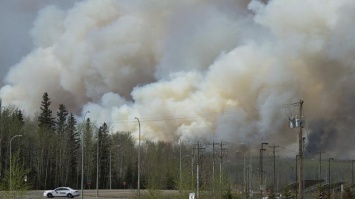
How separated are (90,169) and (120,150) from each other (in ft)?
47.8

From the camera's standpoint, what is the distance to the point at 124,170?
156 meters

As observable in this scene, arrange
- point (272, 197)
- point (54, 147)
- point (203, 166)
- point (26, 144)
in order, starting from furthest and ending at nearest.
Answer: point (54, 147) → point (26, 144) → point (203, 166) → point (272, 197)

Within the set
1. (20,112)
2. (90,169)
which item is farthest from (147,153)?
(20,112)

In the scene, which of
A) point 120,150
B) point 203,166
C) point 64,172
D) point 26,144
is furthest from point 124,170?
point 203,166

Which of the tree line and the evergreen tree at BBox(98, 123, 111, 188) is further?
the evergreen tree at BBox(98, 123, 111, 188)

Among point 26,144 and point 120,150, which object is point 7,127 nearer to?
point 26,144

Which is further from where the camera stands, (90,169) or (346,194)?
(90,169)

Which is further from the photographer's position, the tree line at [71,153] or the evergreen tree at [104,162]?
the evergreen tree at [104,162]

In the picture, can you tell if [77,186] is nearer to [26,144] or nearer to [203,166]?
[26,144]

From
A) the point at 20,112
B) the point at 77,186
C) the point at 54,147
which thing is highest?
the point at 20,112

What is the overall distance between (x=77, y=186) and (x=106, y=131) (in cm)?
2464

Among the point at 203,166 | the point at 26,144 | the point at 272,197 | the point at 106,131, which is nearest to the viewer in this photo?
the point at 272,197

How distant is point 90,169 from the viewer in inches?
5778

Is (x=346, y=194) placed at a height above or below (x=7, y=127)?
below
